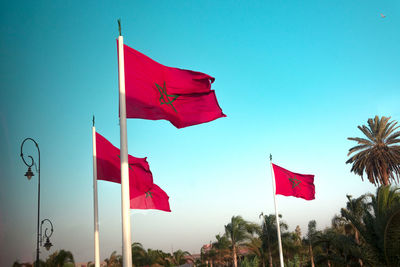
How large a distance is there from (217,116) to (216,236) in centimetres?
4391

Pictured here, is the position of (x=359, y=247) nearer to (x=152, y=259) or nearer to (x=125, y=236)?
(x=125, y=236)

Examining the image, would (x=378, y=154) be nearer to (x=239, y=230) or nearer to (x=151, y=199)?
(x=239, y=230)

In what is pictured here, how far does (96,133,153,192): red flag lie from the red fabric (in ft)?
14.7

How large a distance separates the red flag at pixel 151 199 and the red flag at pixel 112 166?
0.28 meters

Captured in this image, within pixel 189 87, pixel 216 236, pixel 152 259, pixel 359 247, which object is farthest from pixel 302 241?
pixel 189 87

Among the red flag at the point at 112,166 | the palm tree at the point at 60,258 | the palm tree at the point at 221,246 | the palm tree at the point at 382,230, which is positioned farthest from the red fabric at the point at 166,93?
the palm tree at the point at 221,246

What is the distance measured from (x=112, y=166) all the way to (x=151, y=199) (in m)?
2.09

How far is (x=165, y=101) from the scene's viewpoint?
→ 865 centimetres

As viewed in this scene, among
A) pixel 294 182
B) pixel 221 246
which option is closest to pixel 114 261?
pixel 221 246

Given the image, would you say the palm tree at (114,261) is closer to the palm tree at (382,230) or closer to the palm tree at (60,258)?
the palm tree at (60,258)

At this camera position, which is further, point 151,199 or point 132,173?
point 151,199

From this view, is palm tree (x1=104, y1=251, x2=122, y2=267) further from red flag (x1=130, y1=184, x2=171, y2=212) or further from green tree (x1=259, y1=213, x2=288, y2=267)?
red flag (x1=130, y1=184, x2=171, y2=212)

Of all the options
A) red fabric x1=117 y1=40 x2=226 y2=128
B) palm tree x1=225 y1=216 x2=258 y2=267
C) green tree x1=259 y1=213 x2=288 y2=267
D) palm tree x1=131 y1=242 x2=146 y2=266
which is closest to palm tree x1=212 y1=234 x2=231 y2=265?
palm tree x1=225 y1=216 x2=258 y2=267

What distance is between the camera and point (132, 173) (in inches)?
498
